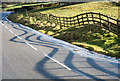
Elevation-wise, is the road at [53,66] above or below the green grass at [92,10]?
above

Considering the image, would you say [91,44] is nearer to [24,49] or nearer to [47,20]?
[24,49]

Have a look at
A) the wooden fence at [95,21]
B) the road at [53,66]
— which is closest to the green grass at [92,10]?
the wooden fence at [95,21]

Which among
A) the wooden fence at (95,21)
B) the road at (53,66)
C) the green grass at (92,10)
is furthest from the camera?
the green grass at (92,10)

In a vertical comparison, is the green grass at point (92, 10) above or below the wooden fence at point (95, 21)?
below

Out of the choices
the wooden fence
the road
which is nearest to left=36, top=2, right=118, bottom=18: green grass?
the wooden fence

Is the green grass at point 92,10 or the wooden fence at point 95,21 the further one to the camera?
the green grass at point 92,10

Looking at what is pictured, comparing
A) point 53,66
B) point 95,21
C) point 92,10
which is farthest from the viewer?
point 92,10

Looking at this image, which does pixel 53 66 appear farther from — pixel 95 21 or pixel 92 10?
pixel 92 10

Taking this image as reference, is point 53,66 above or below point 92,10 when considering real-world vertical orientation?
above

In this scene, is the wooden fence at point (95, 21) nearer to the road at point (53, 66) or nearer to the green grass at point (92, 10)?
the road at point (53, 66)

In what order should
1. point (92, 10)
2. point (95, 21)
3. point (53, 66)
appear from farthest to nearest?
point (92, 10) → point (95, 21) → point (53, 66)

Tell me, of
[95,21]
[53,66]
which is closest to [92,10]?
[95,21]

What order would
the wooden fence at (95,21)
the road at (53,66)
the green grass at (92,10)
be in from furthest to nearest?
the green grass at (92,10)
the wooden fence at (95,21)
the road at (53,66)

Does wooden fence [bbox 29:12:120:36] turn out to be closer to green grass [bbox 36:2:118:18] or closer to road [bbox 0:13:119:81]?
road [bbox 0:13:119:81]
